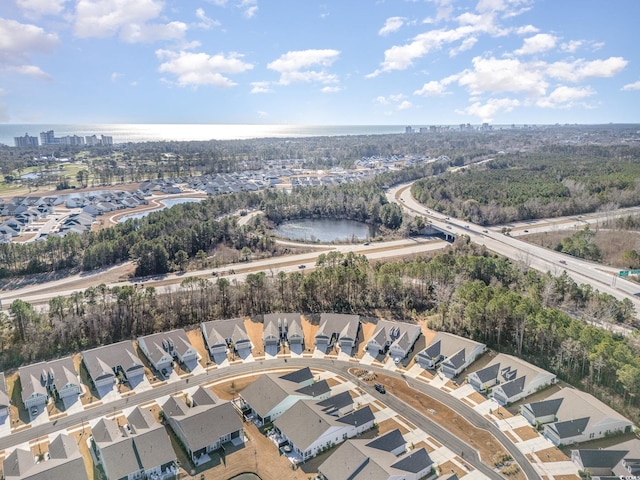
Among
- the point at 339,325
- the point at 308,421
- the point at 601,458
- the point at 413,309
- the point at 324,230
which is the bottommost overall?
the point at 601,458

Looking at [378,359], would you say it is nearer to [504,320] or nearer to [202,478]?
[504,320]

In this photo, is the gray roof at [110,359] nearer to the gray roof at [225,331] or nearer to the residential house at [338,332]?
the gray roof at [225,331]

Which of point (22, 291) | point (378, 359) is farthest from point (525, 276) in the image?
point (22, 291)

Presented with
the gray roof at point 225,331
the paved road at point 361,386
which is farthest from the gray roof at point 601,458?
the gray roof at point 225,331

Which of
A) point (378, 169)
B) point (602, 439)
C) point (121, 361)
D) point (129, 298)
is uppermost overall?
point (378, 169)

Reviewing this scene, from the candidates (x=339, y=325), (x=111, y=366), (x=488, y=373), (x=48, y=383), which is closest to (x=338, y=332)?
(x=339, y=325)

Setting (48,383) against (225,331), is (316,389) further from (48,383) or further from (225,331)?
(48,383)
